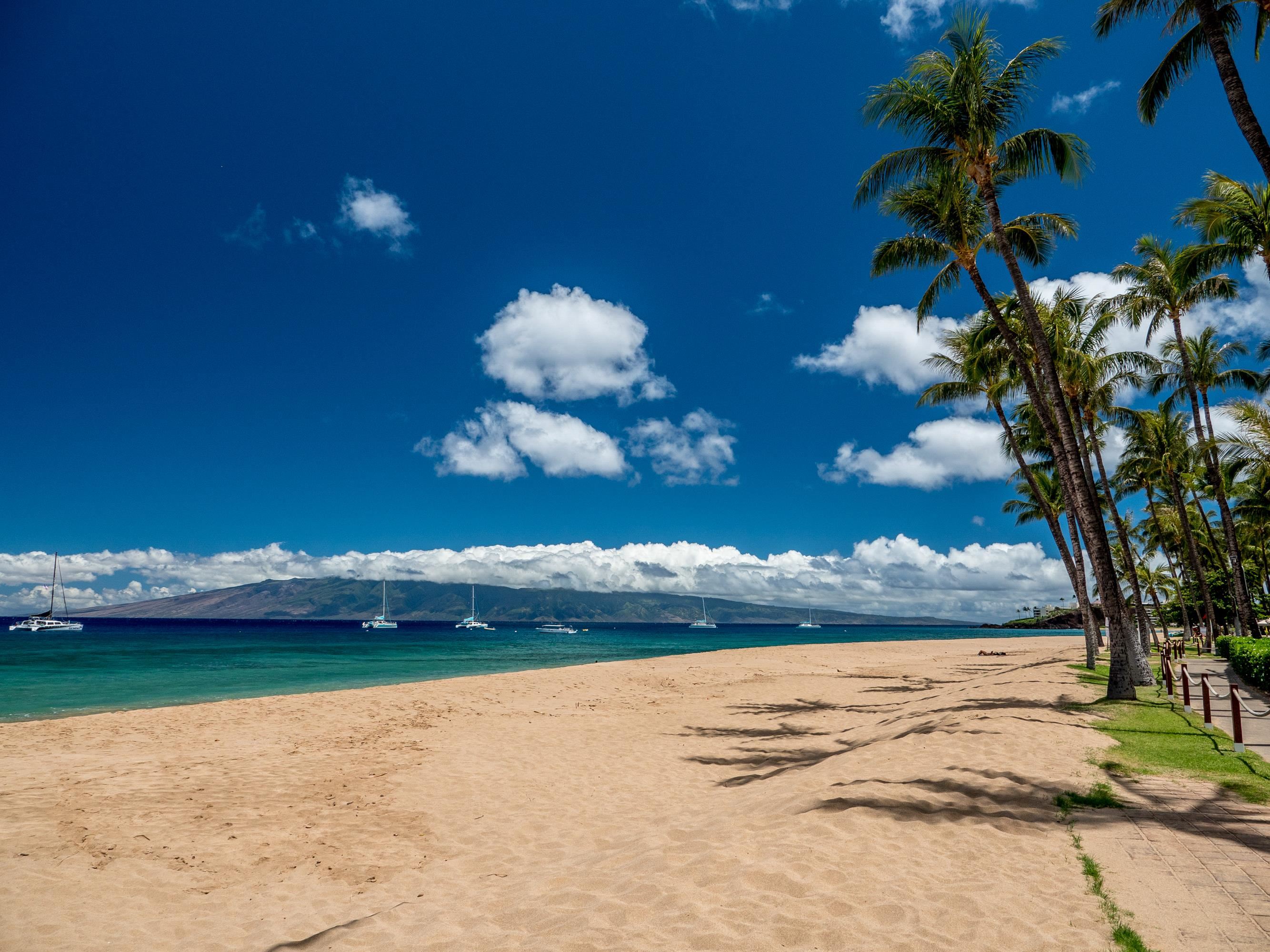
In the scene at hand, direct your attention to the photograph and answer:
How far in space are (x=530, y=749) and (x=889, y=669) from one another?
2272 cm

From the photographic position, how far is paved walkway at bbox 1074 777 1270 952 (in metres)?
4.01

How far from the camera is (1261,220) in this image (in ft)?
43.0

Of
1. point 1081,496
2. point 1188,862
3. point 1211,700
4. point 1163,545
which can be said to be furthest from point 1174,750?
point 1163,545

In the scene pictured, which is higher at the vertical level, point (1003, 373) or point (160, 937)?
point (1003, 373)

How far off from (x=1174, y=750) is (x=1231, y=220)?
11.4 m

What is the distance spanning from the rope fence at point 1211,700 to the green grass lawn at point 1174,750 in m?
0.16

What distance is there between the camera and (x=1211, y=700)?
45.5 feet

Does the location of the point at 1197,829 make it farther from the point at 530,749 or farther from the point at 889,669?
the point at 889,669

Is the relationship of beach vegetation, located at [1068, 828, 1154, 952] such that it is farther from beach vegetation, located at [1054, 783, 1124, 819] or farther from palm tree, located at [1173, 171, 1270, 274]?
palm tree, located at [1173, 171, 1270, 274]

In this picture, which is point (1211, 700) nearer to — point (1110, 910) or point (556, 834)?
point (1110, 910)

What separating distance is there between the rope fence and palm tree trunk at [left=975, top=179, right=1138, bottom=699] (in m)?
1.01

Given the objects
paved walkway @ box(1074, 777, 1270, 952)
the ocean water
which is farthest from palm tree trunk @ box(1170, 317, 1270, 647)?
the ocean water

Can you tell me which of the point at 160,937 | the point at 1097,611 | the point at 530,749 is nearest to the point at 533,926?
the point at 160,937

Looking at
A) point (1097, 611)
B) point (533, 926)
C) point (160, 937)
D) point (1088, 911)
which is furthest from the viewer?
point (1097, 611)
